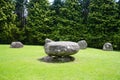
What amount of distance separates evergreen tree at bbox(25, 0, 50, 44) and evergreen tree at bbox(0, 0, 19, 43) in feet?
6.89

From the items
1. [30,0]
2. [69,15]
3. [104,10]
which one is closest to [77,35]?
[69,15]

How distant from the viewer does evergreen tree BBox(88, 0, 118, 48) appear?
24.2m

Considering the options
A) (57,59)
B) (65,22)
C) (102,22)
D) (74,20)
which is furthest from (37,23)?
(57,59)

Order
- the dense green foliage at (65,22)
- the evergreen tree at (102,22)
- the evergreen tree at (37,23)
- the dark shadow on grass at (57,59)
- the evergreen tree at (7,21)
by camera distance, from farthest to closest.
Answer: the evergreen tree at (37,23) < the evergreen tree at (7,21) < the dense green foliage at (65,22) < the evergreen tree at (102,22) < the dark shadow on grass at (57,59)

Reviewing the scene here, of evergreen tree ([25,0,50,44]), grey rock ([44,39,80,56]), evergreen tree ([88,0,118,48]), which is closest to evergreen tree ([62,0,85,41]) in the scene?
evergreen tree ([88,0,118,48])

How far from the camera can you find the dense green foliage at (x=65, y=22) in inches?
961

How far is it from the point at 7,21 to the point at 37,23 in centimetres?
439

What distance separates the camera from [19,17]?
1248 inches

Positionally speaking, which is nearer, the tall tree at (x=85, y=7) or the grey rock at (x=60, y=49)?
the grey rock at (x=60, y=49)

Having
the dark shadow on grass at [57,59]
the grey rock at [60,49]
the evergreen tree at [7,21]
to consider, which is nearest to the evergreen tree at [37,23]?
the evergreen tree at [7,21]

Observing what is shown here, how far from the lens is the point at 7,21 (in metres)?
26.1

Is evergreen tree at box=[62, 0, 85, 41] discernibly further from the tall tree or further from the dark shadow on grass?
the dark shadow on grass

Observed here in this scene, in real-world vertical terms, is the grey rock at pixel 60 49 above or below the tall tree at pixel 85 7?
below

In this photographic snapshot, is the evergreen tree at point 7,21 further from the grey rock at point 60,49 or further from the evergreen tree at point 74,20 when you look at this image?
the grey rock at point 60,49
